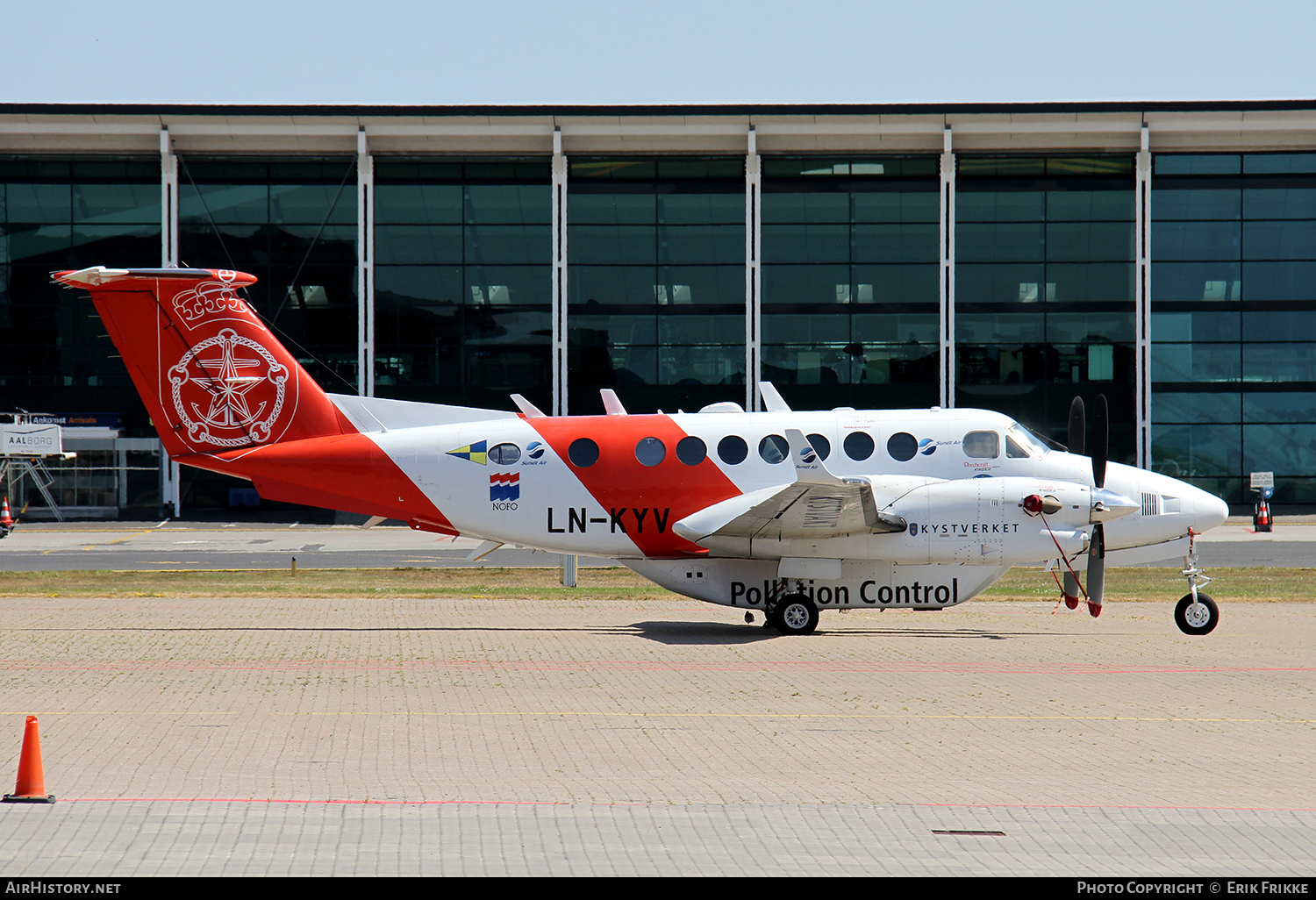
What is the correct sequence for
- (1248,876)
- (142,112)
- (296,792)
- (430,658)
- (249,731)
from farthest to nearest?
(142,112) < (430,658) < (249,731) < (296,792) < (1248,876)

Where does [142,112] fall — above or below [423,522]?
above

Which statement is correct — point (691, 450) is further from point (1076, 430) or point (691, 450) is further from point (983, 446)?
point (1076, 430)

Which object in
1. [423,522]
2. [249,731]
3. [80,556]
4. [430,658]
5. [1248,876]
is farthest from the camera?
[80,556]

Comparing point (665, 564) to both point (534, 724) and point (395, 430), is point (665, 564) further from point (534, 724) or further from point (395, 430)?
point (534, 724)

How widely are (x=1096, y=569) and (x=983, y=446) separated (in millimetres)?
2312

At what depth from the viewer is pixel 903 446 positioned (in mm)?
16719

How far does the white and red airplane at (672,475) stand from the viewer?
16094 mm

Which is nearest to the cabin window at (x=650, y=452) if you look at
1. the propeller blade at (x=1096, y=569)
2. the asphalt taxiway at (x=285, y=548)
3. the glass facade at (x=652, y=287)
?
the propeller blade at (x=1096, y=569)

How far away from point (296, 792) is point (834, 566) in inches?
390

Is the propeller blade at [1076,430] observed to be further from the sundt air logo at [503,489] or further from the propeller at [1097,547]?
the sundt air logo at [503,489]

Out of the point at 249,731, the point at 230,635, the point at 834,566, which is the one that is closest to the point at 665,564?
the point at 834,566

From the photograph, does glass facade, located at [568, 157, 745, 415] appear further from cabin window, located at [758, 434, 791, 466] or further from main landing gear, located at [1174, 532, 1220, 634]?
main landing gear, located at [1174, 532, 1220, 634]

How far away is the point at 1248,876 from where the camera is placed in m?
5.93

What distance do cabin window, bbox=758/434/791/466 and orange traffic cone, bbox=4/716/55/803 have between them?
11143mm
